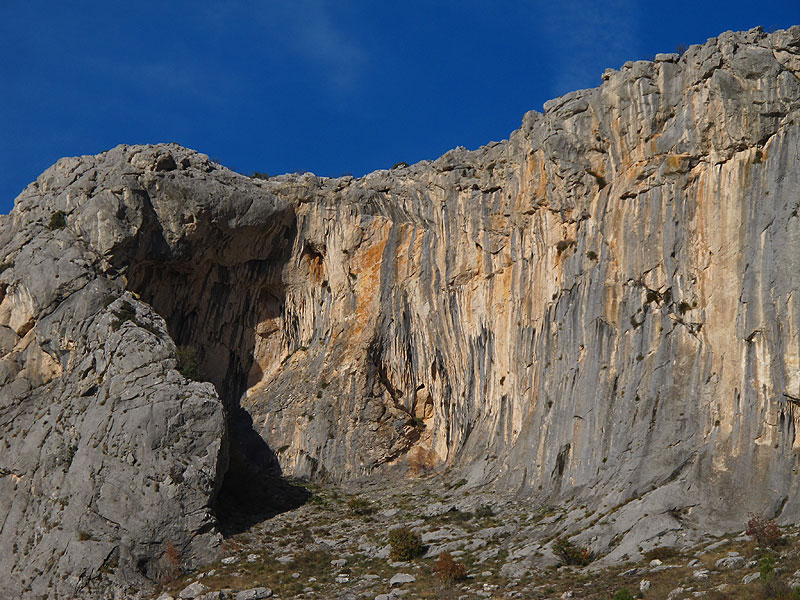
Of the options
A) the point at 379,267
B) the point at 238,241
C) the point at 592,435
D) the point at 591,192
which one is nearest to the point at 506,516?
the point at 592,435

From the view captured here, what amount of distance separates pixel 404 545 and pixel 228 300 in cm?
2496

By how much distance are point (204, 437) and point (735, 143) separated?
27063 mm

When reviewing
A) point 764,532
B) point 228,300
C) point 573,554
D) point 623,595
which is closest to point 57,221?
point 228,300

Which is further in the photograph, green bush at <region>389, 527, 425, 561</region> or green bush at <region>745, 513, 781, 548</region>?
green bush at <region>389, 527, 425, 561</region>

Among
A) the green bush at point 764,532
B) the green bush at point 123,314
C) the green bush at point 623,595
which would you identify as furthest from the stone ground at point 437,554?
the green bush at point 123,314

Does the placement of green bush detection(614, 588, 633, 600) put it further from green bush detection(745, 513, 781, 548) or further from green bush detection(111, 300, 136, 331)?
green bush detection(111, 300, 136, 331)

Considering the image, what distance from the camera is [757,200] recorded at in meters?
42.6

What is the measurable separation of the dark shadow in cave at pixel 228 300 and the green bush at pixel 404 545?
47.0 ft

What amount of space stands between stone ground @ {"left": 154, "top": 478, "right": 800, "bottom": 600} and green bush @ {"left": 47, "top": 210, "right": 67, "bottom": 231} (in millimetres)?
20228

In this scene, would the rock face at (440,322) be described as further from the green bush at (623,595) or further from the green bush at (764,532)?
the green bush at (623,595)

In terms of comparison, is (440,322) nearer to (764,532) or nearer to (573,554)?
(573,554)

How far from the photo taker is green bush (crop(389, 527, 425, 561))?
142 feet

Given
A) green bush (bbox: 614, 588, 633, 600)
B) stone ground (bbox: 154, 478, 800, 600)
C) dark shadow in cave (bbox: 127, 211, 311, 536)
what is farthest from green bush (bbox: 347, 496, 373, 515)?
green bush (bbox: 614, 588, 633, 600)

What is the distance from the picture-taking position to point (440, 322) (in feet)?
189
